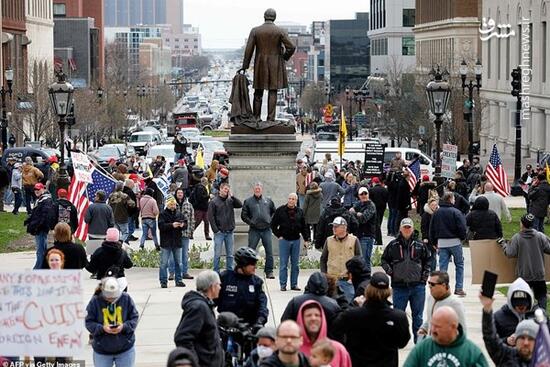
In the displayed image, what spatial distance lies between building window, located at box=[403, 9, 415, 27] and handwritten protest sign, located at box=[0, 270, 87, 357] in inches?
6207

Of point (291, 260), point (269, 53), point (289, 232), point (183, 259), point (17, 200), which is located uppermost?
point (269, 53)

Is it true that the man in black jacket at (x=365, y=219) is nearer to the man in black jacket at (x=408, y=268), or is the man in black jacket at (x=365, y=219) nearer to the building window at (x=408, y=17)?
the man in black jacket at (x=408, y=268)

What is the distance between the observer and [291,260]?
80.6ft

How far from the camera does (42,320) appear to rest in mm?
13422

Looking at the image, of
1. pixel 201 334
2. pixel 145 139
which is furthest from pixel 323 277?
pixel 145 139

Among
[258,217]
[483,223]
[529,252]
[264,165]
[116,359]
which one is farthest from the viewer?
[264,165]

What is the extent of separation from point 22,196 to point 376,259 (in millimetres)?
17335

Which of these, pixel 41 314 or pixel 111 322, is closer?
pixel 41 314

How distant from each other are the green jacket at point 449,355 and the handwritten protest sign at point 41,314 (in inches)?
122

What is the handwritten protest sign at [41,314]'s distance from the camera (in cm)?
1339

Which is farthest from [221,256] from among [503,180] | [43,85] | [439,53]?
[439,53]

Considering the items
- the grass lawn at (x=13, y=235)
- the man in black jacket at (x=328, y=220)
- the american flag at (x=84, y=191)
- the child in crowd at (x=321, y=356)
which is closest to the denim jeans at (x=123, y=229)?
the american flag at (x=84, y=191)

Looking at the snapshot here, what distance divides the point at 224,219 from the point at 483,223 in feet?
13.8

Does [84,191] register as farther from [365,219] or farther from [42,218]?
[365,219]
